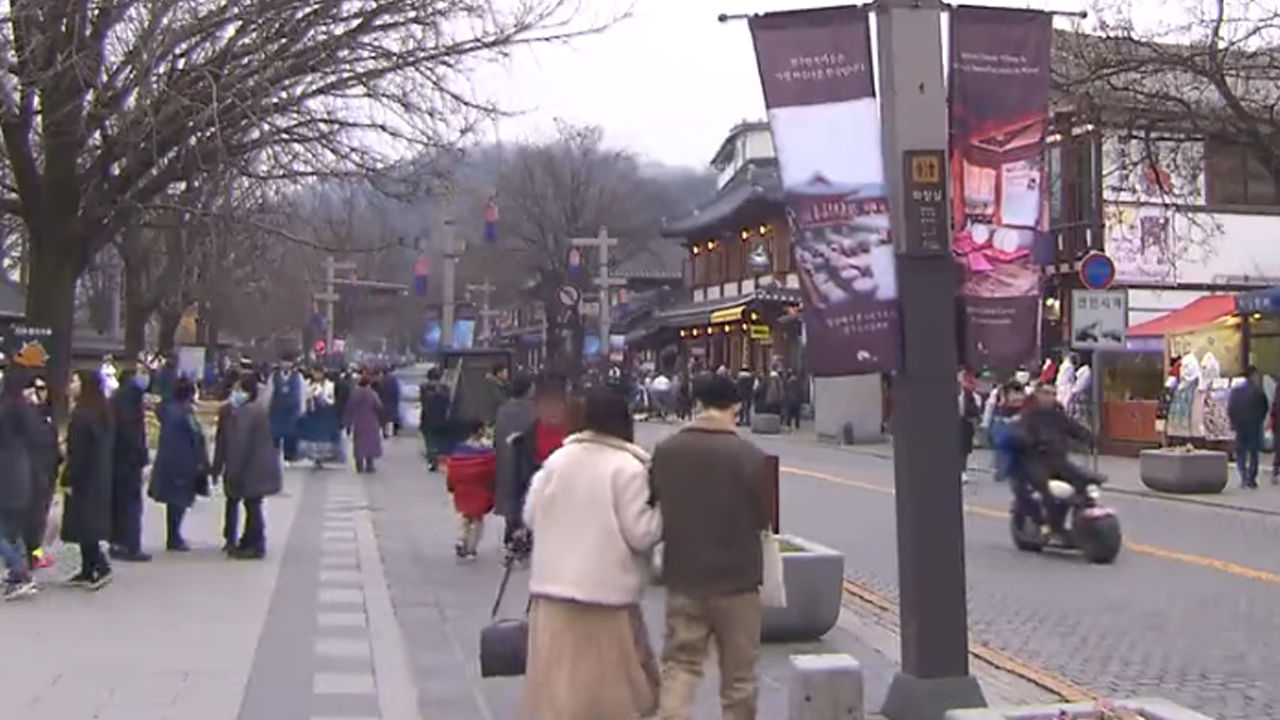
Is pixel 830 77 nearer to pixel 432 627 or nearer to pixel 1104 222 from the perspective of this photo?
pixel 432 627

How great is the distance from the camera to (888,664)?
976 centimetres

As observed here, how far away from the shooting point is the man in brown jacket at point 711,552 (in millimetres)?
6375

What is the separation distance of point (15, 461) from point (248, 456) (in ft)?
10.8

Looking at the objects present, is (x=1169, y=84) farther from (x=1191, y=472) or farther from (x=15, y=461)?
(x=15, y=461)

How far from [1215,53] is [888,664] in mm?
15492

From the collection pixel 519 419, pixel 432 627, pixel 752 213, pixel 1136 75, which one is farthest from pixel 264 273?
pixel 432 627

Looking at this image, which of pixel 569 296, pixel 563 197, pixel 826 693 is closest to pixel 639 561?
pixel 826 693

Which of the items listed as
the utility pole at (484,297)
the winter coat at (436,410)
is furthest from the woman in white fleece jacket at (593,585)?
the utility pole at (484,297)

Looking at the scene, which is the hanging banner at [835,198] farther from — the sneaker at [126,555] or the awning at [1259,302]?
the awning at [1259,302]

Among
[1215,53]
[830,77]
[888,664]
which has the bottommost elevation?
[888,664]

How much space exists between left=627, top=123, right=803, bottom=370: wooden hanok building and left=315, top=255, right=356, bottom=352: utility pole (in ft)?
41.6

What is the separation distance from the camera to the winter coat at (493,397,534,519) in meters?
12.9

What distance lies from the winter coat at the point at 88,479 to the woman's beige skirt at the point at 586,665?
716 centimetres

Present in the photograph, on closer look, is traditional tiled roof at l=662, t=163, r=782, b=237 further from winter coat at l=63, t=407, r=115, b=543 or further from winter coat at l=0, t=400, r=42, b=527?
winter coat at l=0, t=400, r=42, b=527
